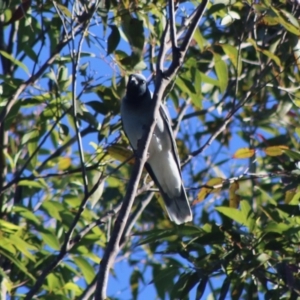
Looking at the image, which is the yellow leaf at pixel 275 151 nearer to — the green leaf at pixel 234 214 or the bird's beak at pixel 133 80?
the green leaf at pixel 234 214

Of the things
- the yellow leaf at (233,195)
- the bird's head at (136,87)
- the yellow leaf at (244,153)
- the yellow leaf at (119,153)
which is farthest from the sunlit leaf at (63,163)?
the yellow leaf at (233,195)

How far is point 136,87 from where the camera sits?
4.68 m

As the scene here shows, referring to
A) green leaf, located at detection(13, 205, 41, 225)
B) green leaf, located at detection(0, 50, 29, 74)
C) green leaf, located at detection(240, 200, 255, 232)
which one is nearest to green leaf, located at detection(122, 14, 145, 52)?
green leaf, located at detection(0, 50, 29, 74)

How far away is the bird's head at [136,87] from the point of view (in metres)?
4.58

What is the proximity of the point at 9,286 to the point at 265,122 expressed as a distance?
224 cm

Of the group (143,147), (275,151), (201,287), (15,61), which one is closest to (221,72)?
(275,151)

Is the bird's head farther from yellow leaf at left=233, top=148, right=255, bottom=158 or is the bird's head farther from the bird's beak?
yellow leaf at left=233, top=148, right=255, bottom=158

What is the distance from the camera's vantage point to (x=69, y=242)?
11.8 ft

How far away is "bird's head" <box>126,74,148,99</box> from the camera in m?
4.58

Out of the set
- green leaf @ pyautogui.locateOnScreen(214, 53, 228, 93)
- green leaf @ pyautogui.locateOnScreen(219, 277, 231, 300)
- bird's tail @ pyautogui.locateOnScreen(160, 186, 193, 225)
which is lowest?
green leaf @ pyautogui.locateOnScreen(219, 277, 231, 300)

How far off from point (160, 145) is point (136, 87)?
36 cm

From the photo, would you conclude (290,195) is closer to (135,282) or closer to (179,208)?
(179,208)

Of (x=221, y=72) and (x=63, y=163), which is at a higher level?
(x=221, y=72)

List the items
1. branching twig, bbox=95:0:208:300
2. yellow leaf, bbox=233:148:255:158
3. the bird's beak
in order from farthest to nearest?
the bird's beak → yellow leaf, bbox=233:148:255:158 → branching twig, bbox=95:0:208:300
